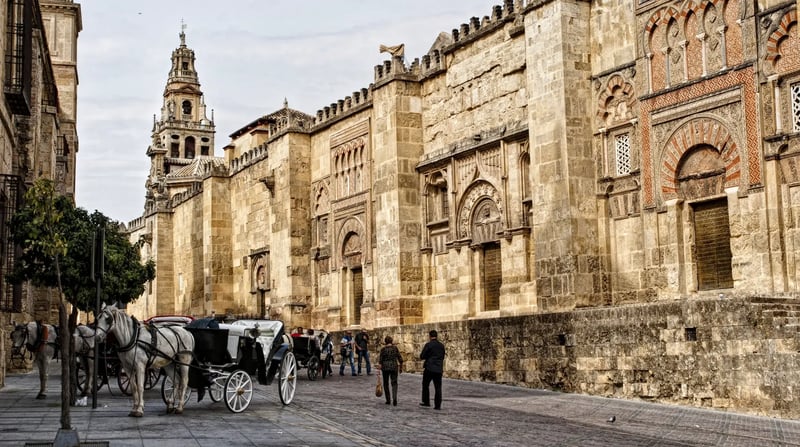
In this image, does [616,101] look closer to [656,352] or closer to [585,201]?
[585,201]

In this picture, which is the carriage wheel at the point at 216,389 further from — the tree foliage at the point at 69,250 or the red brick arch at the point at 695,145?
the red brick arch at the point at 695,145

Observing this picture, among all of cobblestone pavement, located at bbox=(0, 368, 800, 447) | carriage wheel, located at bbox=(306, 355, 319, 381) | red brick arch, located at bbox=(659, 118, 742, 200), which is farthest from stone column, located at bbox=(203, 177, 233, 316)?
red brick arch, located at bbox=(659, 118, 742, 200)

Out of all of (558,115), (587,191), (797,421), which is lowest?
(797,421)

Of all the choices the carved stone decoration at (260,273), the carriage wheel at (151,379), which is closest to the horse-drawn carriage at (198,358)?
the carriage wheel at (151,379)

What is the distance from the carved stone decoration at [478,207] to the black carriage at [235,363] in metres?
9.72

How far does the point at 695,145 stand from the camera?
18.1 m

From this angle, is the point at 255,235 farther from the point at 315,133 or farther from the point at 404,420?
the point at 404,420

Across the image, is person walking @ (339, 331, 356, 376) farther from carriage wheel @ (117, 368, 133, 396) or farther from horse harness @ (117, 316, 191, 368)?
horse harness @ (117, 316, 191, 368)

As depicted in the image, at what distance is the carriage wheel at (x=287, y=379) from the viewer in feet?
48.3

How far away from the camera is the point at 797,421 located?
43.4ft

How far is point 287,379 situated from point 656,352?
232 inches

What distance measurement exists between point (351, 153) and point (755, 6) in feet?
49.6

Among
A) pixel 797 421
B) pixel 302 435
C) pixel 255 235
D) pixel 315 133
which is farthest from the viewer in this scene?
pixel 255 235

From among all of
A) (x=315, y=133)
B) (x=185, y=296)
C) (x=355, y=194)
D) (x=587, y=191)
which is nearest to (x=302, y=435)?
(x=587, y=191)
